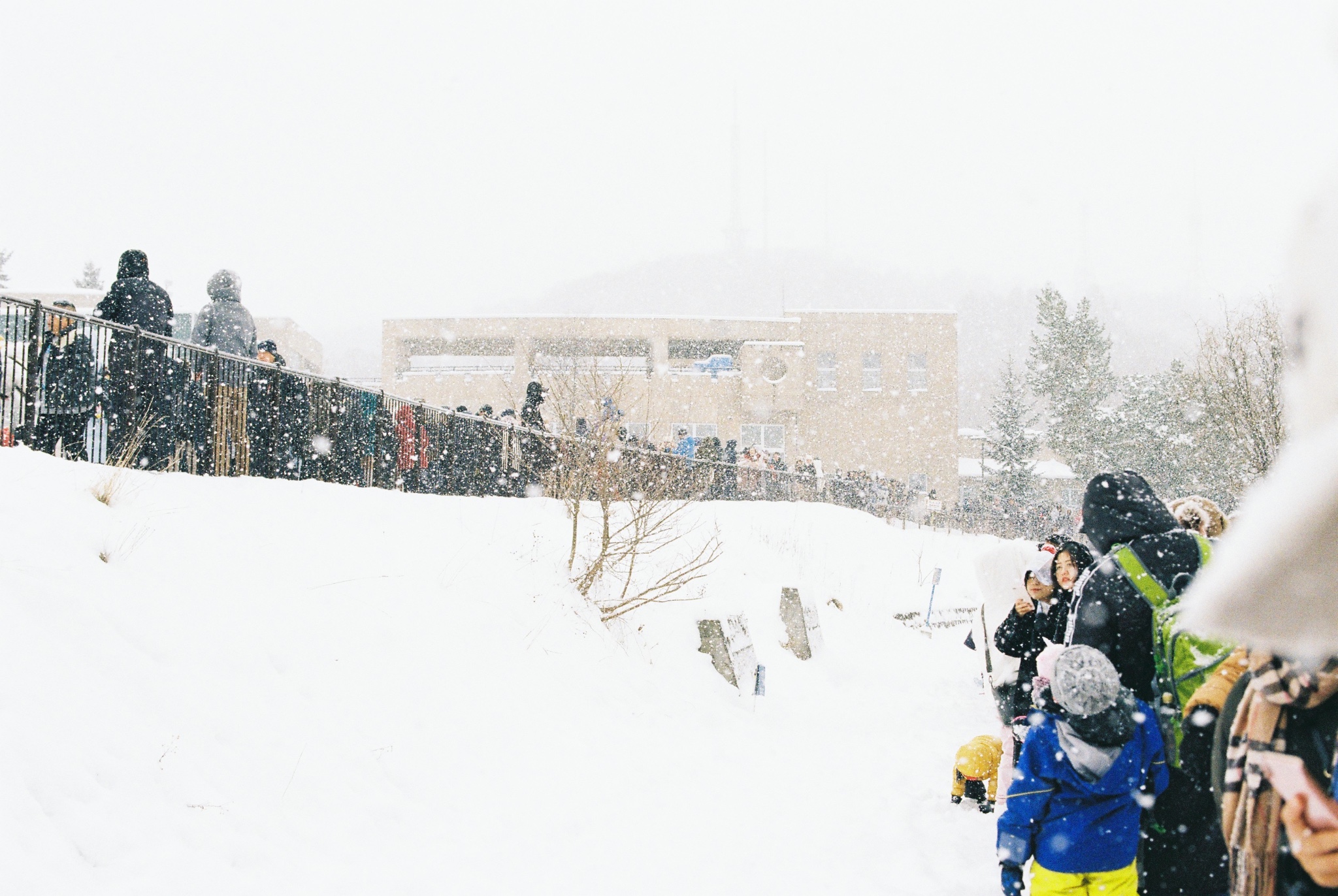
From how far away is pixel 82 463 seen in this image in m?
5.85

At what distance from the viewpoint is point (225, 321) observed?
29.0 feet

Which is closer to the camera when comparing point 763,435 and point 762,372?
point 762,372

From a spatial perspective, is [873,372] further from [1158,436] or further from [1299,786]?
[1299,786]

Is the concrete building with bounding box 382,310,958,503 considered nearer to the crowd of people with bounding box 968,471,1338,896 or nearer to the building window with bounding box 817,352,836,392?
the building window with bounding box 817,352,836,392

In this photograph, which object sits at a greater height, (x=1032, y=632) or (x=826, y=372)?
(x=826, y=372)

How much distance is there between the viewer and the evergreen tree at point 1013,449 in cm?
4281

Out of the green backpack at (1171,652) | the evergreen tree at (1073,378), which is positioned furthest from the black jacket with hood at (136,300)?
the evergreen tree at (1073,378)

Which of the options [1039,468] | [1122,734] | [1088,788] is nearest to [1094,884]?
[1088,788]

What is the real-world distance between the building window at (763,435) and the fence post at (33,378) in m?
30.3

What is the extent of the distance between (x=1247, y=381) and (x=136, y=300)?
74.7 ft

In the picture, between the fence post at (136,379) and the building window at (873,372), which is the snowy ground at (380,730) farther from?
the building window at (873,372)

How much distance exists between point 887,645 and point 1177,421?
33.0 m

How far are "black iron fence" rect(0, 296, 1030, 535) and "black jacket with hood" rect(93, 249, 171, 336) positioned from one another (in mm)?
394

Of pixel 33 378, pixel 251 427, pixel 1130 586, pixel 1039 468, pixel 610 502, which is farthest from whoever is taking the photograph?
pixel 1039 468
